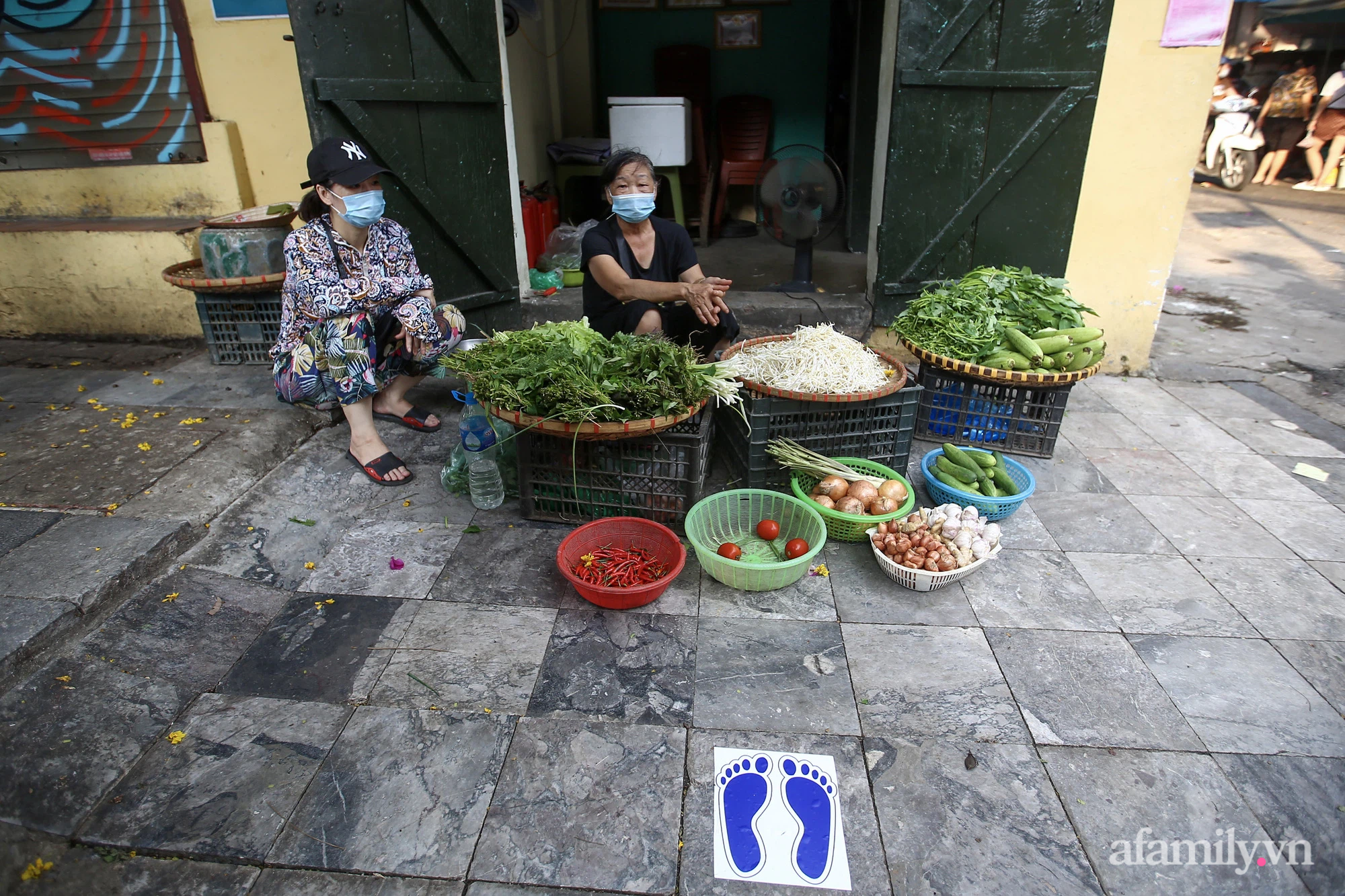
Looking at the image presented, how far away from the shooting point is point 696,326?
424 cm

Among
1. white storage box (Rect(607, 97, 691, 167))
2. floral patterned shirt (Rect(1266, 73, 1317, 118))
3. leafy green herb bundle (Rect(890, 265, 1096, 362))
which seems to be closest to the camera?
leafy green herb bundle (Rect(890, 265, 1096, 362))

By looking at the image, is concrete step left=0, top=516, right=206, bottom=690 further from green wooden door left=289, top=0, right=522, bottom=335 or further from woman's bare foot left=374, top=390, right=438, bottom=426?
green wooden door left=289, top=0, right=522, bottom=335

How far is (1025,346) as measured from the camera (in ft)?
12.5

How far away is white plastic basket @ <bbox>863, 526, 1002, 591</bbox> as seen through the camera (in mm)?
2857

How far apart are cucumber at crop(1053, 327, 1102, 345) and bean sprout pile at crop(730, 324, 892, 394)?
3.39 ft

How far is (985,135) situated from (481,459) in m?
3.64

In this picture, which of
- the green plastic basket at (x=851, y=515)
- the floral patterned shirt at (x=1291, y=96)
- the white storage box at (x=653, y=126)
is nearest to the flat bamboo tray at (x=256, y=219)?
the white storage box at (x=653, y=126)

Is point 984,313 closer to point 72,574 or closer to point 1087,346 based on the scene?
point 1087,346

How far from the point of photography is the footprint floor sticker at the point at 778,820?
191cm

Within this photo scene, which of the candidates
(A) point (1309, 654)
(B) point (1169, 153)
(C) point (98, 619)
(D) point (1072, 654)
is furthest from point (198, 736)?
(B) point (1169, 153)

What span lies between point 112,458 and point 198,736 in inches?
82.0

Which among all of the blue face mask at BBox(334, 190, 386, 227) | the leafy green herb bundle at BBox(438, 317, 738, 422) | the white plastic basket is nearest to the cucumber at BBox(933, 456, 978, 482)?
the white plastic basket

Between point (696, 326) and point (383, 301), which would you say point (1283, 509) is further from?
point (383, 301)

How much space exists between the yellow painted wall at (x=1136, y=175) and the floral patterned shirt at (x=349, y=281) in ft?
13.8
